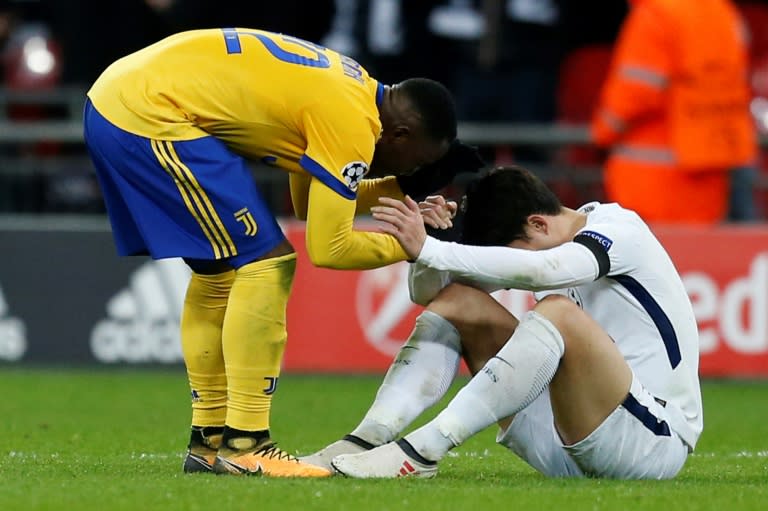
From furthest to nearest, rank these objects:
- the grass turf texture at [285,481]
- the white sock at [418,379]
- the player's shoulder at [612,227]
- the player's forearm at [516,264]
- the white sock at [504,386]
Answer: the white sock at [418,379] → the player's shoulder at [612,227] → the player's forearm at [516,264] → the white sock at [504,386] → the grass turf texture at [285,481]

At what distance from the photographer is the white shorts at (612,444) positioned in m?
5.24

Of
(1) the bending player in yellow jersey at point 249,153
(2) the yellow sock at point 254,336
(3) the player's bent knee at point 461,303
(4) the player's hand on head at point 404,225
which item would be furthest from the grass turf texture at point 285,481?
(4) the player's hand on head at point 404,225

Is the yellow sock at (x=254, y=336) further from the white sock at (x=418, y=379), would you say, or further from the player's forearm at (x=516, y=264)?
the player's forearm at (x=516, y=264)

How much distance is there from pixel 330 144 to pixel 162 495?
1200 millimetres

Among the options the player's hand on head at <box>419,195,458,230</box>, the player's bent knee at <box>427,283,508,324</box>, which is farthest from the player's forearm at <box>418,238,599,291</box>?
the player's hand on head at <box>419,195,458,230</box>

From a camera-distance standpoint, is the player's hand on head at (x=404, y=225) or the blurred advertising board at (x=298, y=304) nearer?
the player's hand on head at (x=404, y=225)

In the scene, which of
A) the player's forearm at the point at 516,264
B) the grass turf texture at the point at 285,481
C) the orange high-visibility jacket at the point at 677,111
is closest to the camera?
the grass turf texture at the point at 285,481

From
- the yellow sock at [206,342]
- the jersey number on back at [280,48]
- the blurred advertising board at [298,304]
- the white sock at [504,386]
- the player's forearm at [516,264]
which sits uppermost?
the jersey number on back at [280,48]

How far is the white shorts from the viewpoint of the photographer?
17.2ft

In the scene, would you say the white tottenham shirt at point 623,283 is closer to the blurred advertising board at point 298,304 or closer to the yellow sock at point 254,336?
the yellow sock at point 254,336

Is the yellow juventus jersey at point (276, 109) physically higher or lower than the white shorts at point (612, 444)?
higher

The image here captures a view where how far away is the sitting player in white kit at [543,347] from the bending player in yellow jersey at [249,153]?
201 mm

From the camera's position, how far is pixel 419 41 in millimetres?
13023

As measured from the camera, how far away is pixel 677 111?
10742 millimetres
